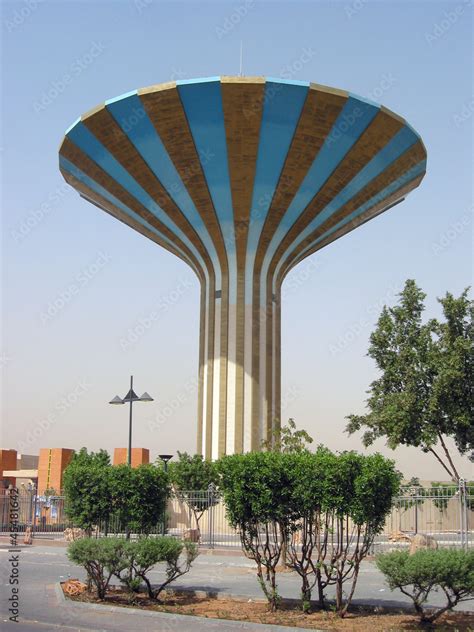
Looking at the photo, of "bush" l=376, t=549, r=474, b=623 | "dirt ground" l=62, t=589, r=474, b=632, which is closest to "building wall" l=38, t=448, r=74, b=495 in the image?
"dirt ground" l=62, t=589, r=474, b=632

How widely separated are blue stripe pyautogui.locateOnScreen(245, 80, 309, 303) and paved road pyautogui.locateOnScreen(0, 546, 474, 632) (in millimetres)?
15226

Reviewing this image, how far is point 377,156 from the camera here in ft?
106

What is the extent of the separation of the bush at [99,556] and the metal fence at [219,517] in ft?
27.2

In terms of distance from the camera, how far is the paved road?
39.0 ft

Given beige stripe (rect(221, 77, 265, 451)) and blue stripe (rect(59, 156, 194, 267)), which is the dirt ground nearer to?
beige stripe (rect(221, 77, 265, 451))

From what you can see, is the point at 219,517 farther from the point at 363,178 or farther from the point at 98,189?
the point at 363,178

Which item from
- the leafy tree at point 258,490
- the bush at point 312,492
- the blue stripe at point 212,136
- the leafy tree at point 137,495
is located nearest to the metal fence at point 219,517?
the leafy tree at point 137,495

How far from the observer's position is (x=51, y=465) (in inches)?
1874

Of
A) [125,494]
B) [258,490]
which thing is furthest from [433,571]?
[125,494]

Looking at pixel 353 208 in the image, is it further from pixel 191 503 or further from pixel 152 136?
pixel 191 503

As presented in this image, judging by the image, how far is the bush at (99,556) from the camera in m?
13.9

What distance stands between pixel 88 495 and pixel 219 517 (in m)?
14.0

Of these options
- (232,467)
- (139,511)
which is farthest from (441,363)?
(232,467)

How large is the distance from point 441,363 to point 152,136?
1588cm
